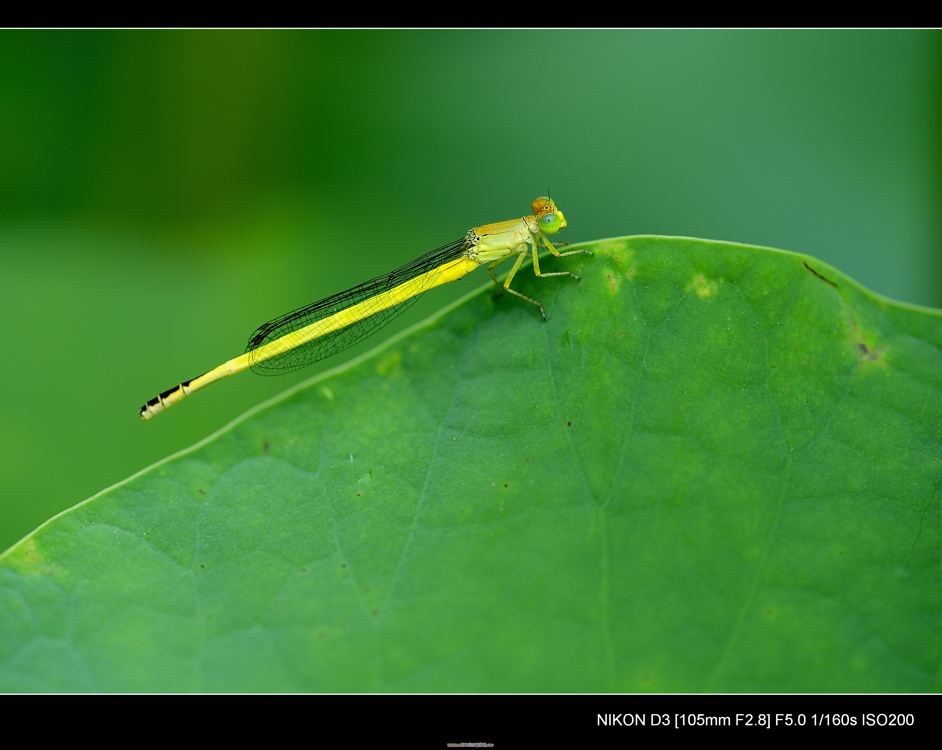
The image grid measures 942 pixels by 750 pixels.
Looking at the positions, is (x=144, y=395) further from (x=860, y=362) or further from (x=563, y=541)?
(x=860, y=362)

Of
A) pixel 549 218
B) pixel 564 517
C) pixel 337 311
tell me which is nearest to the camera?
pixel 564 517

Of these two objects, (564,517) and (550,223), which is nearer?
(564,517)

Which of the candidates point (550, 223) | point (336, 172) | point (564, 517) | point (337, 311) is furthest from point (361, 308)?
point (564, 517)

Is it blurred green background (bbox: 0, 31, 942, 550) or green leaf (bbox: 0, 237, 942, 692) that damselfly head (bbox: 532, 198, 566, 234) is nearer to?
blurred green background (bbox: 0, 31, 942, 550)

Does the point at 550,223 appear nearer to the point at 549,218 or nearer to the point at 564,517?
the point at 549,218

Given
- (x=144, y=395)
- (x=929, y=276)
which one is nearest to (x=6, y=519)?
(x=144, y=395)

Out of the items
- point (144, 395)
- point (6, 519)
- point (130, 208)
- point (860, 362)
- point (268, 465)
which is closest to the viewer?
point (860, 362)

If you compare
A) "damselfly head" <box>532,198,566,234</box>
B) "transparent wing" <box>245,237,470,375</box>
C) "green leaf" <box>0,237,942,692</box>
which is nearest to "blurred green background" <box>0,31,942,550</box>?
"transparent wing" <box>245,237,470,375</box>
